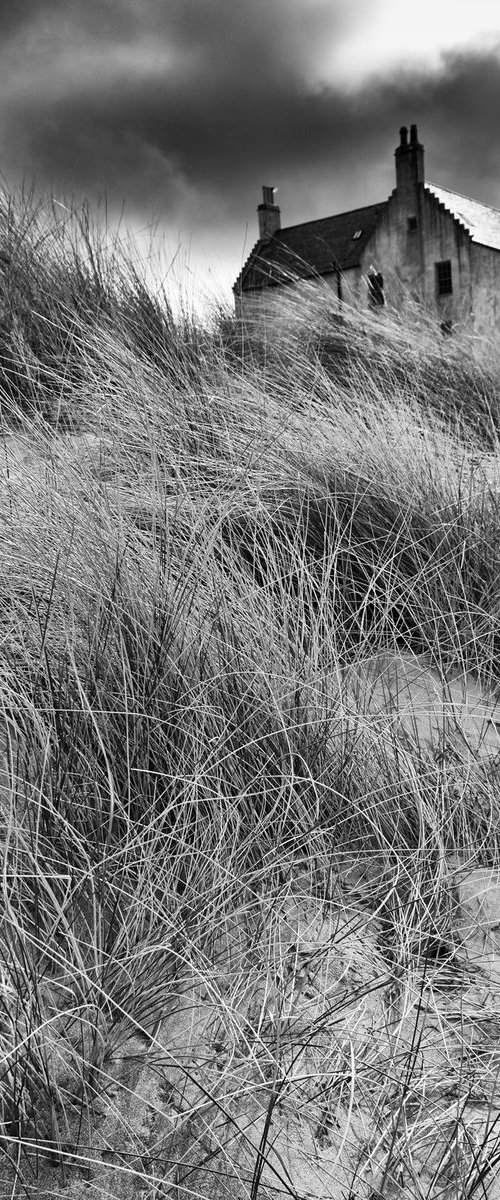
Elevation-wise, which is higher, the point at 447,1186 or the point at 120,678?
the point at 120,678

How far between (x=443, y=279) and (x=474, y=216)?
214 cm

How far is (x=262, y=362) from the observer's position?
4.48m

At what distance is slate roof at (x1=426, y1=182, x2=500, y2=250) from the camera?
75.4 ft

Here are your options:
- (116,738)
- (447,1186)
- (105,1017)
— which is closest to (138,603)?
(116,738)

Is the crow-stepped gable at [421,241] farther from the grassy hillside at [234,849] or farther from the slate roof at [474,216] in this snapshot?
the grassy hillside at [234,849]

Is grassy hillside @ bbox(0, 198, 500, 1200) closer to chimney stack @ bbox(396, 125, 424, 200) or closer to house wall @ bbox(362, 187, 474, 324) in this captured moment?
house wall @ bbox(362, 187, 474, 324)

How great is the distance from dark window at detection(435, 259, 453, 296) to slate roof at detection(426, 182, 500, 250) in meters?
1.14


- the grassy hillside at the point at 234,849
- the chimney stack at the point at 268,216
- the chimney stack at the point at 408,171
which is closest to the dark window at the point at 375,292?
the grassy hillside at the point at 234,849

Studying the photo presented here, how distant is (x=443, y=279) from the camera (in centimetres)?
2397

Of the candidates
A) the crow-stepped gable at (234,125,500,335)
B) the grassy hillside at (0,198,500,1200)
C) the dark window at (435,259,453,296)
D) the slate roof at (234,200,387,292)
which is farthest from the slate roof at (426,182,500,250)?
the grassy hillside at (0,198,500,1200)

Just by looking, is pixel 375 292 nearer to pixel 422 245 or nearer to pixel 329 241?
pixel 422 245

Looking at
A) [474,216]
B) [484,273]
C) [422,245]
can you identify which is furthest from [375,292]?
[474,216]

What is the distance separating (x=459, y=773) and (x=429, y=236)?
25002 mm

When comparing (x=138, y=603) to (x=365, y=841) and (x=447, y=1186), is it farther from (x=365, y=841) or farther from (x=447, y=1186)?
(x=447, y=1186)
